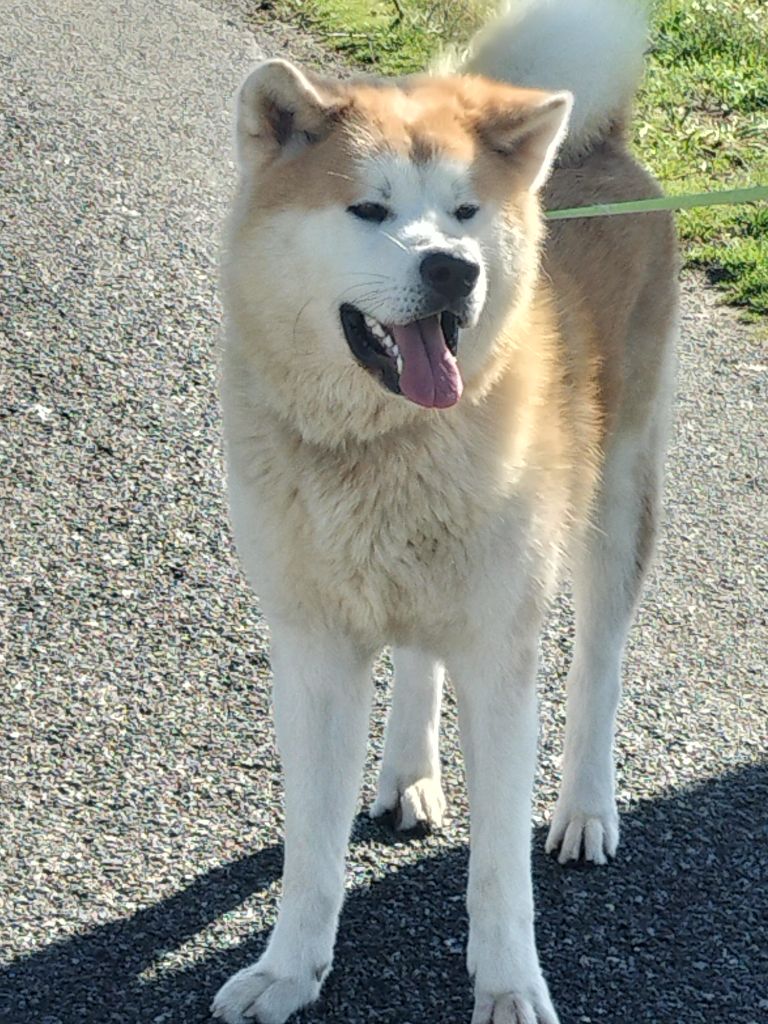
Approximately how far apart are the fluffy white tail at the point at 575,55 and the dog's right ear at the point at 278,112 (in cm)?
96

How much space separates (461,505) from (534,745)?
1.69 feet

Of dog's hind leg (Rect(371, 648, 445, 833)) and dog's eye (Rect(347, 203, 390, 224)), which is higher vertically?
dog's eye (Rect(347, 203, 390, 224))

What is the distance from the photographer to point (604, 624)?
12.5 ft

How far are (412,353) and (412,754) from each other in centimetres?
120

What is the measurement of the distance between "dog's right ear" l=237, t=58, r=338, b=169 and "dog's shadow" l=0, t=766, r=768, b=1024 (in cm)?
158

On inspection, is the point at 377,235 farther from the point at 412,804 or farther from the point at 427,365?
the point at 412,804

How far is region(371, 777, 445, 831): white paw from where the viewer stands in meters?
3.71

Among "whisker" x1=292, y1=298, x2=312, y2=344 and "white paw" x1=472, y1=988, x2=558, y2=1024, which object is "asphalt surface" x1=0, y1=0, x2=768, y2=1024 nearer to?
"white paw" x1=472, y1=988, x2=558, y2=1024

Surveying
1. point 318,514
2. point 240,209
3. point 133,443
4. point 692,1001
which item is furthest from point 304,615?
point 133,443

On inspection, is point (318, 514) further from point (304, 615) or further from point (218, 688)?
point (218, 688)

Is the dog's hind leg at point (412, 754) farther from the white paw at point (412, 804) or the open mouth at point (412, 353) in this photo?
the open mouth at point (412, 353)

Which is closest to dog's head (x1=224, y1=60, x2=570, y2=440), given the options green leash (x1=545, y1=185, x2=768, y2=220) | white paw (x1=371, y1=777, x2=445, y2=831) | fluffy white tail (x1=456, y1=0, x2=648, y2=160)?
green leash (x1=545, y1=185, x2=768, y2=220)

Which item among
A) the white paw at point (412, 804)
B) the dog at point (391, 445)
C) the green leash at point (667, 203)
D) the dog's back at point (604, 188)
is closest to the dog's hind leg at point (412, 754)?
the white paw at point (412, 804)

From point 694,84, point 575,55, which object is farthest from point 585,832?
point 694,84
